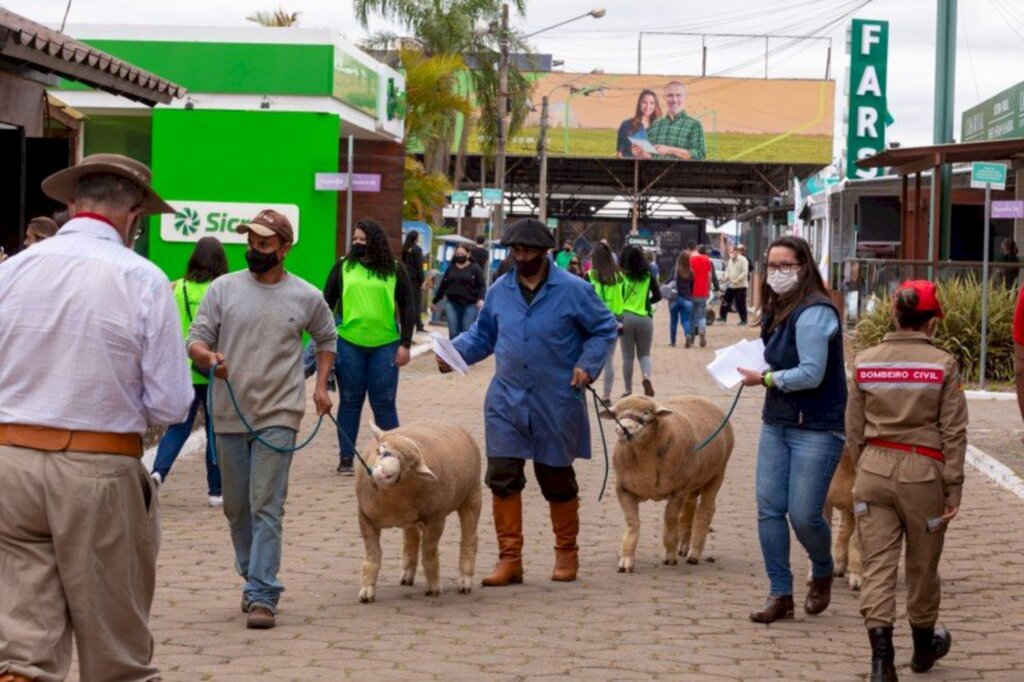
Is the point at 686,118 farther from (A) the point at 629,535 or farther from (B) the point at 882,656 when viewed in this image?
(B) the point at 882,656

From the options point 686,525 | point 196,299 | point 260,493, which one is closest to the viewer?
point 260,493

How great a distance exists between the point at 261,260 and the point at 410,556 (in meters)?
A: 1.97

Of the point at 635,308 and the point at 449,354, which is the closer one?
the point at 449,354

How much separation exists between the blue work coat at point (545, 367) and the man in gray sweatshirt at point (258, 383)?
4.42 ft

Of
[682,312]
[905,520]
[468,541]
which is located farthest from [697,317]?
[905,520]

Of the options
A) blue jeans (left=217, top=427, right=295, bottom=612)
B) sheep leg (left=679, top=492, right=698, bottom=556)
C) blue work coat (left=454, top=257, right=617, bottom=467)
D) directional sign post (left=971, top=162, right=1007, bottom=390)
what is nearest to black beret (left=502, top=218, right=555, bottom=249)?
blue work coat (left=454, top=257, right=617, bottom=467)

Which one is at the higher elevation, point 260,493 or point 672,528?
point 260,493

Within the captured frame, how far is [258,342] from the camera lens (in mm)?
8766

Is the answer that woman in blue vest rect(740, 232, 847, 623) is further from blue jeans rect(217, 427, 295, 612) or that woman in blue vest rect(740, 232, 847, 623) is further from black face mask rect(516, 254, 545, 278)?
blue jeans rect(217, 427, 295, 612)

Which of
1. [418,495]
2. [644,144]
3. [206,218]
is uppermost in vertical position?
[644,144]

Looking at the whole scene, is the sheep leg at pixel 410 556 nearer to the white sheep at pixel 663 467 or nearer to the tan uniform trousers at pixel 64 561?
the white sheep at pixel 663 467

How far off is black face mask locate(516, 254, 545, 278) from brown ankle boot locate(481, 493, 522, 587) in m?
1.21

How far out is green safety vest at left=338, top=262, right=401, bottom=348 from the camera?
1374 centimetres

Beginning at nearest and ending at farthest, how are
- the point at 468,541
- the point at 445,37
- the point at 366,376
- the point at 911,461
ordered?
the point at 911,461 → the point at 468,541 → the point at 366,376 → the point at 445,37
